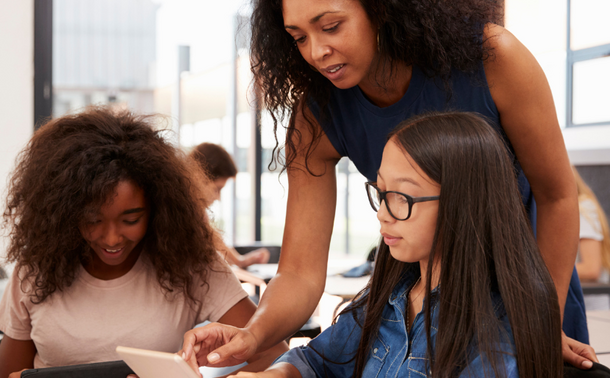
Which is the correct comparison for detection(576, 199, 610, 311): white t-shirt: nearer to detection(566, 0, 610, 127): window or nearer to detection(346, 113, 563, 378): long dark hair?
detection(566, 0, 610, 127): window

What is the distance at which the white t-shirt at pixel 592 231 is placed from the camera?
2836 mm

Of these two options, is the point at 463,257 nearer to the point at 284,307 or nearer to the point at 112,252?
the point at 284,307

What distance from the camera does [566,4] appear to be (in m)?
3.95

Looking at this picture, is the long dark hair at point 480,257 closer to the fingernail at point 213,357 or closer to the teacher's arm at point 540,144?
the teacher's arm at point 540,144

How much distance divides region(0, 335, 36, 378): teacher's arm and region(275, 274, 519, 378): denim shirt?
2.48 ft

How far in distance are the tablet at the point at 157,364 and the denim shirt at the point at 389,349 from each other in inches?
12.2

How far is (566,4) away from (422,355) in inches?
147

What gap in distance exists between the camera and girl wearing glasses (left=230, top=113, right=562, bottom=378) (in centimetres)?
90

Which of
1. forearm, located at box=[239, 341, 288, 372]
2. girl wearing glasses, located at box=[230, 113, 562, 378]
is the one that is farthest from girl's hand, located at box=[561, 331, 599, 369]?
forearm, located at box=[239, 341, 288, 372]

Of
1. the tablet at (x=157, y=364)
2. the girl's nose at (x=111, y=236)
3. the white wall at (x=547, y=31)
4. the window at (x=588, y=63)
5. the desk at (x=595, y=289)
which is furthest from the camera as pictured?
the white wall at (x=547, y=31)

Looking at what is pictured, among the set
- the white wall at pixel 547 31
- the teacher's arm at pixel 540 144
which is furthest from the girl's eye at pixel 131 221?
the white wall at pixel 547 31

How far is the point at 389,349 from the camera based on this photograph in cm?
107

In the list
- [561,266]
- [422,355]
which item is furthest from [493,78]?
[422,355]

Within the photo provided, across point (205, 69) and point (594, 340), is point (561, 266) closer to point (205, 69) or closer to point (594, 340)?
point (594, 340)
